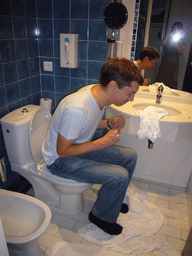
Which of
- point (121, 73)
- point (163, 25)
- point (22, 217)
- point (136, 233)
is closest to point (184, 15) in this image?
point (163, 25)

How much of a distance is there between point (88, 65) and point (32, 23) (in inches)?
21.4

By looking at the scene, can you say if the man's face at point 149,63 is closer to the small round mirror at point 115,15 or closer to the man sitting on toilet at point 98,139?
the small round mirror at point 115,15

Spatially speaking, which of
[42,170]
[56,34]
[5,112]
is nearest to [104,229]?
[42,170]

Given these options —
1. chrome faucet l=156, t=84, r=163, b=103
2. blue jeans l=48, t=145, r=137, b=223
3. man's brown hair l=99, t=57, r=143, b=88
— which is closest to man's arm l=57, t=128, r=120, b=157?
blue jeans l=48, t=145, r=137, b=223

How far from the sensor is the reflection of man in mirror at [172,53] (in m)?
1.50

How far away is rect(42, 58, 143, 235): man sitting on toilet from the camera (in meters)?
1.17

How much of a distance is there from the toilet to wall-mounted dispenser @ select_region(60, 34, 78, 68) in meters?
0.46

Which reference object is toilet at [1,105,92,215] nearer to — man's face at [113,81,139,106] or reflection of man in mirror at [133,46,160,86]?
man's face at [113,81,139,106]

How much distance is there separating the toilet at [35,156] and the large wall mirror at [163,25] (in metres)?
0.97

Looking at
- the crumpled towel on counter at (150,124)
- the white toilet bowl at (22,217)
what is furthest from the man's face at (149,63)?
the white toilet bowl at (22,217)

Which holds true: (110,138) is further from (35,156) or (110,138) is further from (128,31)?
(128,31)

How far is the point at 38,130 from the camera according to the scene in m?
1.47

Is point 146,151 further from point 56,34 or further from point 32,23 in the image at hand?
point 32,23

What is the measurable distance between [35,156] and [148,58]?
116cm
